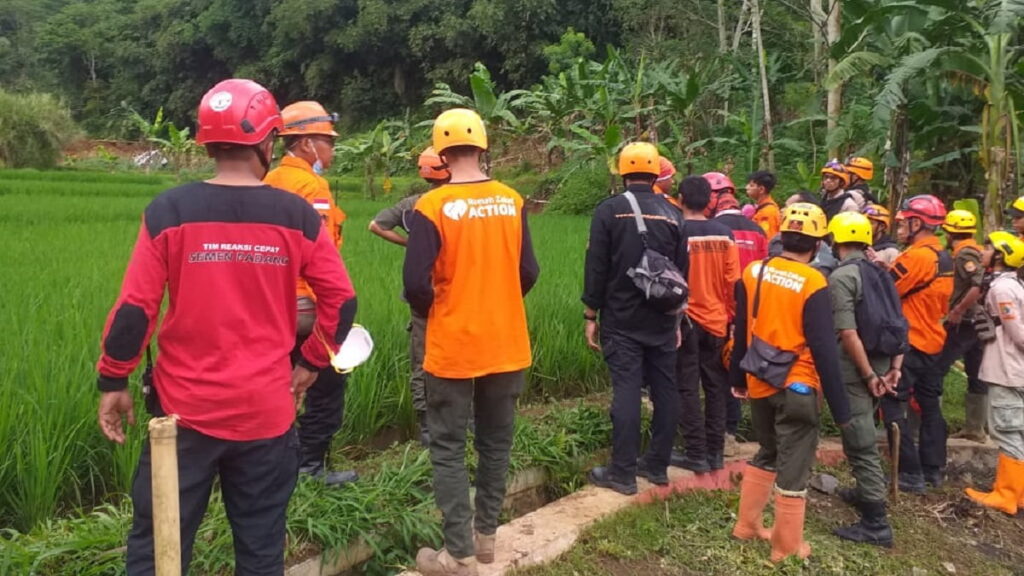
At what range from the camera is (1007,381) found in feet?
14.8

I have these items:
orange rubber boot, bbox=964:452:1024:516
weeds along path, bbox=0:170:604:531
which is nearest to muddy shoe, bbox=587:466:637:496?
weeds along path, bbox=0:170:604:531

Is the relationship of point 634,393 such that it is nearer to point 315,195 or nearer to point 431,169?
point 431,169

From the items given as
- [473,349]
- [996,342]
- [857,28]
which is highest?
[857,28]

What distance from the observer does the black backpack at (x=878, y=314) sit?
390 cm

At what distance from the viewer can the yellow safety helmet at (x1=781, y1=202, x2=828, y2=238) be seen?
3432mm

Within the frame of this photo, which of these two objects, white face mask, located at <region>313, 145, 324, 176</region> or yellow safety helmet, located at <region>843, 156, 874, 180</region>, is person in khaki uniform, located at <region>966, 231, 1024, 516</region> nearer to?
yellow safety helmet, located at <region>843, 156, 874, 180</region>

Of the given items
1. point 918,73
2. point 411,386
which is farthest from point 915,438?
point 918,73

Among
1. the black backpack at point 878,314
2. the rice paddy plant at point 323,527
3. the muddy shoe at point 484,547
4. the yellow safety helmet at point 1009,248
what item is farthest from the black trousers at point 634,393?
the yellow safety helmet at point 1009,248

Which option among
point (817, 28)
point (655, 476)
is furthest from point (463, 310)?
point (817, 28)

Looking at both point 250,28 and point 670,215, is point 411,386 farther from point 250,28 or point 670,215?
point 250,28

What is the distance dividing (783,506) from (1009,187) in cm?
544

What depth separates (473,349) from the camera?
114 inches

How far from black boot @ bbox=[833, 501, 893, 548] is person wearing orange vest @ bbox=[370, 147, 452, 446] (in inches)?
85.5

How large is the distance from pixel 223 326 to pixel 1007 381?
4.32 metres
